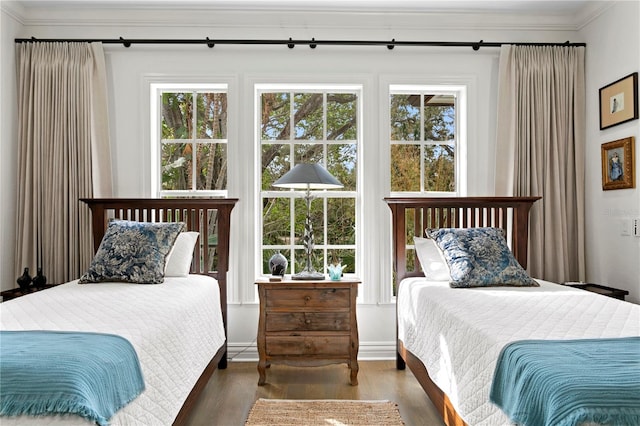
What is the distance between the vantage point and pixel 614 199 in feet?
10.7

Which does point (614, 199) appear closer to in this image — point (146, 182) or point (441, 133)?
point (441, 133)

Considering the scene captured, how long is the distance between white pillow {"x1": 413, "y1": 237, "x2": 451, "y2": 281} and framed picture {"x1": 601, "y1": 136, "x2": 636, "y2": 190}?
1293mm

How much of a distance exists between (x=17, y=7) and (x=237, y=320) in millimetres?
2850

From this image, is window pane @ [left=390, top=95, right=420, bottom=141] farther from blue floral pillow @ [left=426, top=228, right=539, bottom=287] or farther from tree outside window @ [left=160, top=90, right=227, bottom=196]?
tree outside window @ [left=160, top=90, right=227, bottom=196]

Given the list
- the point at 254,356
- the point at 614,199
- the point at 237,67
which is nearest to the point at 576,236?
the point at 614,199

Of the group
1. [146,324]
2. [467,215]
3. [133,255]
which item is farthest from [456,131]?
[146,324]

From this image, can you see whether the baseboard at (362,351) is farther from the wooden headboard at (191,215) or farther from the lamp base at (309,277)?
the lamp base at (309,277)

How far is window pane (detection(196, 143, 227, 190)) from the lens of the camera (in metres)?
3.80

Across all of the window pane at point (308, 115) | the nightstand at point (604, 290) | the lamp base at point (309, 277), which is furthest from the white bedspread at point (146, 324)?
the nightstand at point (604, 290)

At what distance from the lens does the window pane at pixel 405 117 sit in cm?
384

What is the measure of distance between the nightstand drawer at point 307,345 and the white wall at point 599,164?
1.95m

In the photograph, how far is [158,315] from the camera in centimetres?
206

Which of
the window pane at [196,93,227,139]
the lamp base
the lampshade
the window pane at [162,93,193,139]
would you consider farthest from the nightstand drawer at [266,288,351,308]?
the window pane at [162,93,193,139]

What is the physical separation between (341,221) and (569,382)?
2626 millimetres
